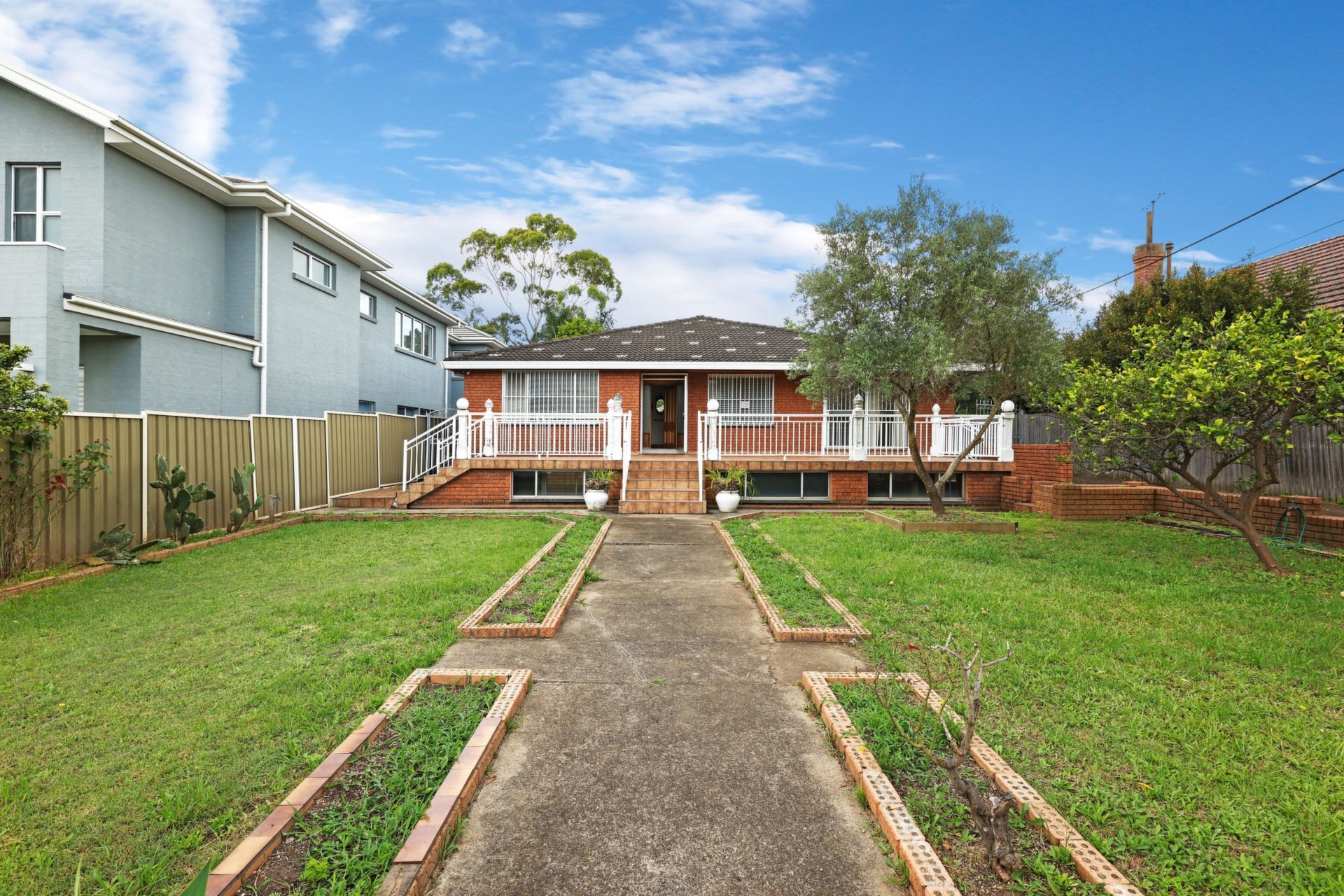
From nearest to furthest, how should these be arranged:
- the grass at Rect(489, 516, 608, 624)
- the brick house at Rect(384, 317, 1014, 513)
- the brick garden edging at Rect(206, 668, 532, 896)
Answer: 1. the brick garden edging at Rect(206, 668, 532, 896)
2. the grass at Rect(489, 516, 608, 624)
3. the brick house at Rect(384, 317, 1014, 513)

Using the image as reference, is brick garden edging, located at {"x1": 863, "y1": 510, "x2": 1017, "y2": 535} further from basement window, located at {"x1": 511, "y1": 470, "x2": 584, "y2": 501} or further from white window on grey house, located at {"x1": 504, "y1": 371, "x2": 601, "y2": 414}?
white window on grey house, located at {"x1": 504, "y1": 371, "x2": 601, "y2": 414}

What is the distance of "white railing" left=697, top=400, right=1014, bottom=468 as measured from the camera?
1373 centimetres

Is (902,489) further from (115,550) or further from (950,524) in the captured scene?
(115,550)

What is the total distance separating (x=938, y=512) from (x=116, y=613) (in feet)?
36.6

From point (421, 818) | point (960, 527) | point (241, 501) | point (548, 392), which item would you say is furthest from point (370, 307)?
point (421, 818)

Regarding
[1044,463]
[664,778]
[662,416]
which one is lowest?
[664,778]

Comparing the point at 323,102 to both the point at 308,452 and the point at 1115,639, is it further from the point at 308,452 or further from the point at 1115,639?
the point at 1115,639

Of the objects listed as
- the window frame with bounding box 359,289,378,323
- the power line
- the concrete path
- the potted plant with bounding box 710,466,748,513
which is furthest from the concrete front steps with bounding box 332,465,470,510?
the power line

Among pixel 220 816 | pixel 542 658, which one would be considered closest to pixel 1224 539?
pixel 542 658

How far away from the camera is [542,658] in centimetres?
454

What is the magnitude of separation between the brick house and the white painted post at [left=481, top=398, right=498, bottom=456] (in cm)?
3

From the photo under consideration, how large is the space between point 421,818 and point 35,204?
14.0 metres

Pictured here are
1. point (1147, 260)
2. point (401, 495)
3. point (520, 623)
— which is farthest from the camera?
point (1147, 260)

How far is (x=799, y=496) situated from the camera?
1415 centimetres
